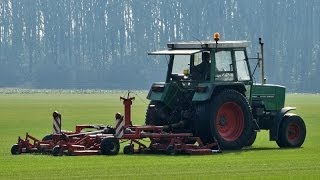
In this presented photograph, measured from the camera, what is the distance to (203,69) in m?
28.1

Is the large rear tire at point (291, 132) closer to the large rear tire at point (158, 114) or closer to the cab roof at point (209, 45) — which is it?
the cab roof at point (209, 45)

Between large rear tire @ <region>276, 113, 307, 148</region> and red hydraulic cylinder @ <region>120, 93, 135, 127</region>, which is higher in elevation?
red hydraulic cylinder @ <region>120, 93, 135, 127</region>

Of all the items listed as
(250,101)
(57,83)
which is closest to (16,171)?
(250,101)

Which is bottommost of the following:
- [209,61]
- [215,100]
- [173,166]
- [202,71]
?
[173,166]

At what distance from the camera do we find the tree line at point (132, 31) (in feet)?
574

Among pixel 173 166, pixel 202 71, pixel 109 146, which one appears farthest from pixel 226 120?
pixel 173 166

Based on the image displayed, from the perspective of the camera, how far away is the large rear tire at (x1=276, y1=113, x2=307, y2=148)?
29172mm

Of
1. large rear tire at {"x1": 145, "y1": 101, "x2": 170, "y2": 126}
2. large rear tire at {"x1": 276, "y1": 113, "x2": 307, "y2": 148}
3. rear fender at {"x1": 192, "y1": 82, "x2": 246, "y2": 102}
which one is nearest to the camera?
rear fender at {"x1": 192, "y1": 82, "x2": 246, "y2": 102}

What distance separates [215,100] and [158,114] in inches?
65.5

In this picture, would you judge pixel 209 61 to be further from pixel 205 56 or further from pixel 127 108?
pixel 127 108

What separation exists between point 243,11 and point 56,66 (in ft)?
112

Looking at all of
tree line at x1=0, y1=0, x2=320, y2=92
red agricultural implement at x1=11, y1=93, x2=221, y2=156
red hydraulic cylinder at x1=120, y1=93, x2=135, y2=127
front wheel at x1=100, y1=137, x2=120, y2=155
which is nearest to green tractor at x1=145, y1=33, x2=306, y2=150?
red agricultural implement at x1=11, y1=93, x2=221, y2=156

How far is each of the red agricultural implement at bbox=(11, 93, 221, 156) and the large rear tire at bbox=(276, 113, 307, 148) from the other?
2.60 metres

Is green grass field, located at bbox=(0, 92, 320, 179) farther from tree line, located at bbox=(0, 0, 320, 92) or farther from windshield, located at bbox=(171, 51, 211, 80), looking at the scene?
tree line, located at bbox=(0, 0, 320, 92)
